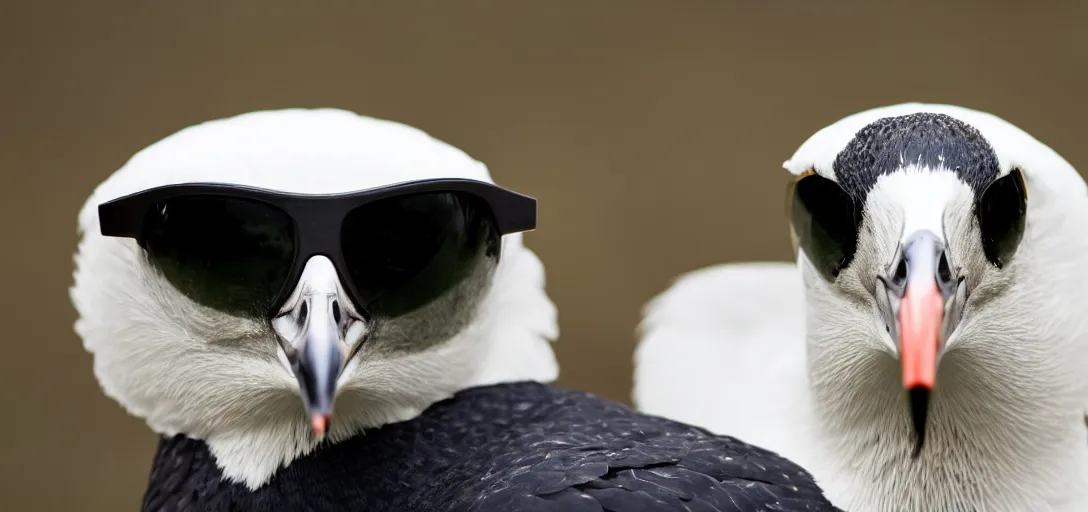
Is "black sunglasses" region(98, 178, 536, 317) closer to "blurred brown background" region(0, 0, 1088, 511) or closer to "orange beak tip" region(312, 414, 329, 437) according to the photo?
"orange beak tip" region(312, 414, 329, 437)

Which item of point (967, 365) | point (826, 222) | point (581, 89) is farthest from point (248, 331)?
point (581, 89)

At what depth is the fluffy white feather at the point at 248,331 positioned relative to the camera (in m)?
1.20

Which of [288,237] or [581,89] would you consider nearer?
[288,237]

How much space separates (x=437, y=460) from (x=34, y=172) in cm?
229

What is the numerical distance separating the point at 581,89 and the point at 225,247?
223 cm

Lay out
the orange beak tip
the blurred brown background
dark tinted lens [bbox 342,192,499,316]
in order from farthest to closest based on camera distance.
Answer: the blurred brown background → dark tinted lens [bbox 342,192,499,316] → the orange beak tip

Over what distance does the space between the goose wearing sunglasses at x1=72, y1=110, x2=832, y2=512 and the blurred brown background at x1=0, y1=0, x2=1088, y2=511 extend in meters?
1.84

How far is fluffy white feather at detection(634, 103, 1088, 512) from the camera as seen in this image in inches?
46.1

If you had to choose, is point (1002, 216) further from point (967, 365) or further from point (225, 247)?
point (225, 247)

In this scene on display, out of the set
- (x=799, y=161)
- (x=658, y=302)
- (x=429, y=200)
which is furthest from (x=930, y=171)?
(x=658, y=302)

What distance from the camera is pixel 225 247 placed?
1173 millimetres

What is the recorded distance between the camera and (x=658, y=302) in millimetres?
2293

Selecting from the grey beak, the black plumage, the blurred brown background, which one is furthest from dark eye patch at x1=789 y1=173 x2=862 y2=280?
the blurred brown background

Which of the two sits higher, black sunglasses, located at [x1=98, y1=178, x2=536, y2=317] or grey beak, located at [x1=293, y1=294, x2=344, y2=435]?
black sunglasses, located at [x1=98, y1=178, x2=536, y2=317]
